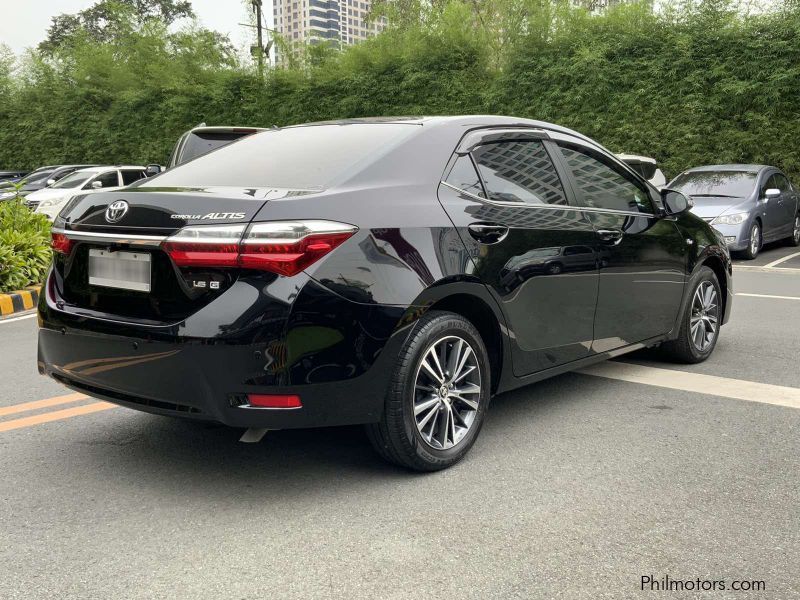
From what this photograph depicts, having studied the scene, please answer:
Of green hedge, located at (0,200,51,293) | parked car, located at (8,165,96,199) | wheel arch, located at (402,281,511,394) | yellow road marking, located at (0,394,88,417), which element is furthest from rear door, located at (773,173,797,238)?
parked car, located at (8,165,96,199)

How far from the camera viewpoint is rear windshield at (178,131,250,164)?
11406mm

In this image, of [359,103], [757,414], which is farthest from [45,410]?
[359,103]

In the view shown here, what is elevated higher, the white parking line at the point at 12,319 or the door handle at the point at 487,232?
the door handle at the point at 487,232

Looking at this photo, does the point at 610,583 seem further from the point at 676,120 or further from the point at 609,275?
the point at 676,120

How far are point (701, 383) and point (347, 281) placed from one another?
112 inches

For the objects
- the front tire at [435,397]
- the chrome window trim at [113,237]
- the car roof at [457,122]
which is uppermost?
the car roof at [457,122]

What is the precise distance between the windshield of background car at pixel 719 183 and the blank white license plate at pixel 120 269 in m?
11.6

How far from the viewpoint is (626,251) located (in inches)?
184

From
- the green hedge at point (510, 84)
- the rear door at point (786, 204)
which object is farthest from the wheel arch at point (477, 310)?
the green hedge at point (510, 84)

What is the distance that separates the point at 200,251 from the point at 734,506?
223 cm

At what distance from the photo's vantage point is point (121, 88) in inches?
1145

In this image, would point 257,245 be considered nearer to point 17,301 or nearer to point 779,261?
point 17,301

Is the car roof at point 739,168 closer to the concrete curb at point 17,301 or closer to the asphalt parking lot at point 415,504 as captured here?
the asphalt parking lot at point 415,504

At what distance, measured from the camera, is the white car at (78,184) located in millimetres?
17312
